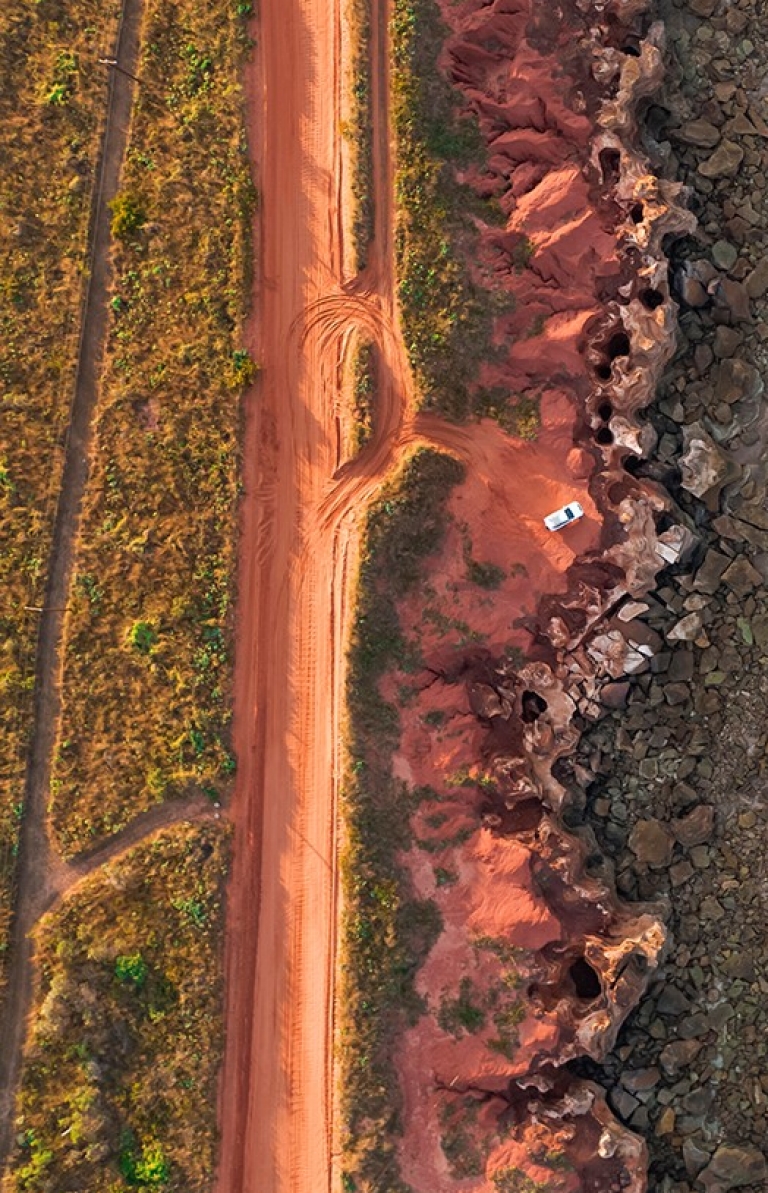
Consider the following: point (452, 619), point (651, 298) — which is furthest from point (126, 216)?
point (651, 298)

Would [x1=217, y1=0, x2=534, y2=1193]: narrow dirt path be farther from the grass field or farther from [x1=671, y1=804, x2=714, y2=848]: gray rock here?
[x1=671, y1=804, x2=714, y2=848]: gray rock

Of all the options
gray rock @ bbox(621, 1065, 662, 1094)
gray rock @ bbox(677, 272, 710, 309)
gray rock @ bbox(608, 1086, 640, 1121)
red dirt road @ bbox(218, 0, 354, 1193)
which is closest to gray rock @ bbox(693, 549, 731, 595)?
gray rock @ bbox(677, 272, 710, 309)

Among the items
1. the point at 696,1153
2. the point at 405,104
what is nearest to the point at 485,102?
the point at 405,104

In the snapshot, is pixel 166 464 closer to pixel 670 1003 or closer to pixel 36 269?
pixel 36 269

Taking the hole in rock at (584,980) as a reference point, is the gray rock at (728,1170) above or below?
below

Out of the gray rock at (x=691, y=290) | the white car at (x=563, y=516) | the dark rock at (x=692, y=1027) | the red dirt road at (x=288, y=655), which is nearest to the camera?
the red dirt road at (x=288, y=655)

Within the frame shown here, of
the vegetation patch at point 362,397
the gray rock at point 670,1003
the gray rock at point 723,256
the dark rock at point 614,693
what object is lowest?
the gray rock at point 670,1003

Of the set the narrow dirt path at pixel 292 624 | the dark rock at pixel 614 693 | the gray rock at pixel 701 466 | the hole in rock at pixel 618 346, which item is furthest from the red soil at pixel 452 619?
the gray rock at pixel 701 466

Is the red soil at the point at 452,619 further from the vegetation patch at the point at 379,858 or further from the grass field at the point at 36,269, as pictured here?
the grass field at the point at 36,269
